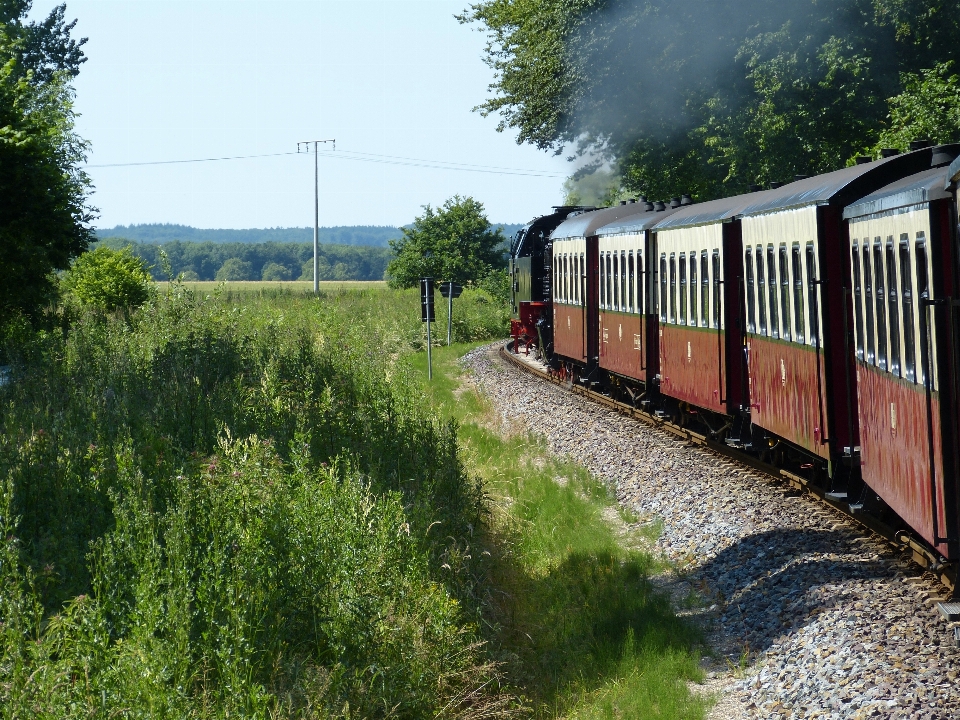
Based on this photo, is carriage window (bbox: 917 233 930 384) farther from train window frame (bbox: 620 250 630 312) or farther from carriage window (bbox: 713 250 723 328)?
train window frame (bbox: 620 250 630 312)

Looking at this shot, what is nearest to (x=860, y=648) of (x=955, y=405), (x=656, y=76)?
(x=955, y=405)

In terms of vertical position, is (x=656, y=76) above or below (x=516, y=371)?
above

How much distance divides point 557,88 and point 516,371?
48.9 feet

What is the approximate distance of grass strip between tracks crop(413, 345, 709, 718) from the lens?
757cm

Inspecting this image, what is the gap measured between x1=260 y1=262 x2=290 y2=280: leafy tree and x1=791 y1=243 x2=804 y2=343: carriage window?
591 ft

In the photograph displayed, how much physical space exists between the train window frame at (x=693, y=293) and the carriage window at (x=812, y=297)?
172 inches

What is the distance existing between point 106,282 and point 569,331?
2201cm

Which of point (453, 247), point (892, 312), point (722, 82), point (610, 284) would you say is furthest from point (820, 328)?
point (453, 247)

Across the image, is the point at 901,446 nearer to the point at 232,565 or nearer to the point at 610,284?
the point at 232,565

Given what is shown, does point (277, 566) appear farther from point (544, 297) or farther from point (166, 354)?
point (544, 297)

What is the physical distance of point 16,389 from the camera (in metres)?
16.2

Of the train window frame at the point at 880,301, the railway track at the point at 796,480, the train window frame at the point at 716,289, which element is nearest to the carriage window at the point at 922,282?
the train window frame at the point at 880,301

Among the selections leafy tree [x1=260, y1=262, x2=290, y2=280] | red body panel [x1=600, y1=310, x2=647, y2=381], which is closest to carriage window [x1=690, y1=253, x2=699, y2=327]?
red body panel [x1=600, y1=310, x2=647, y2=381]

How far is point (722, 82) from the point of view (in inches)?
1353
